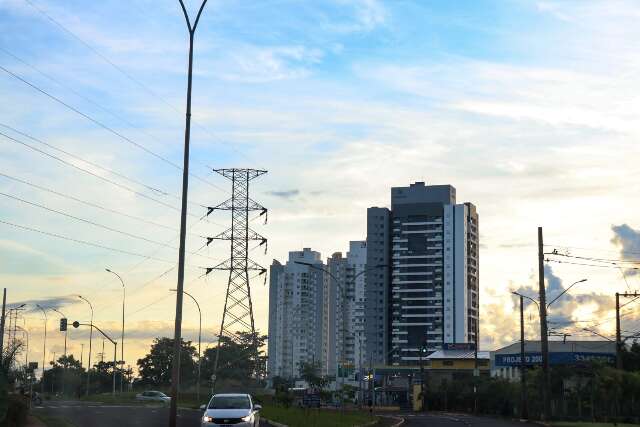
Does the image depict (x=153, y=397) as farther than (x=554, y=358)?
No

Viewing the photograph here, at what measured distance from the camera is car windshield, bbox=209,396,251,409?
3541cm

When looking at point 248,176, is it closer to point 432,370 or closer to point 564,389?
point 564,389

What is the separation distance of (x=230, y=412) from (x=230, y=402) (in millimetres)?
1445

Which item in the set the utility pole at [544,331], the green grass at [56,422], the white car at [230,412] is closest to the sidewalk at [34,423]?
the green grass at [56,422]

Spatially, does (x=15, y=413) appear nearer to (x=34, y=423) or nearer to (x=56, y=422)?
(x=34, y=423)

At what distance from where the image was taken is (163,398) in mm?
Answer: 102188

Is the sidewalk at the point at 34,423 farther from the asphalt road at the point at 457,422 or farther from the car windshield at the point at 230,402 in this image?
the asphalt road at the point at 457,422

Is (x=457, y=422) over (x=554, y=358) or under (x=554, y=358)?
under

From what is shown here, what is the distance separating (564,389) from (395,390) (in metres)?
67.1

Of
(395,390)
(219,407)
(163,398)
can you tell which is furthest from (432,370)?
(219,407)

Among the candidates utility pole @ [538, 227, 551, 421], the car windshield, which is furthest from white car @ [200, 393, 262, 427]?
utility pole @ [538, 227, 551, 421]

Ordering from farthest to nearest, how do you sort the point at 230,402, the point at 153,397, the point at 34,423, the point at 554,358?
1. the point at 554,358
2. the point at 153,397
3. the point at 34,423
4. the point at 230,402

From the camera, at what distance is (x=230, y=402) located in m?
35.8

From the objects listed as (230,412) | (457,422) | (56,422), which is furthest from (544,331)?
(230,412)
